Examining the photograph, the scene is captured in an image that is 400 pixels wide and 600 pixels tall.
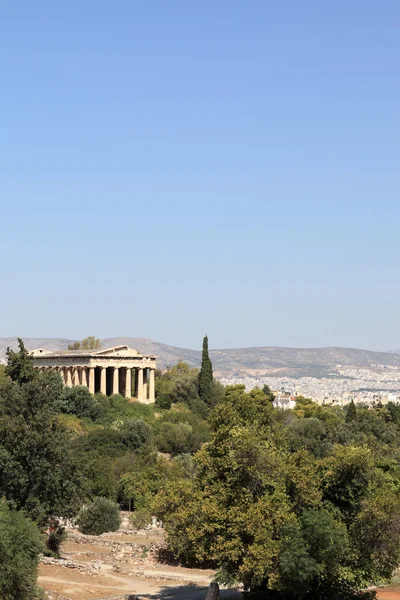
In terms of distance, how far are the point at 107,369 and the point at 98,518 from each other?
4837cm

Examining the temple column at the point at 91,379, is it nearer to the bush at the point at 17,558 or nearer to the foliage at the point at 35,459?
the foliage at the point at 35,459

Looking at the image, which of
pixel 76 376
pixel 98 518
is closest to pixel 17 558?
pixel 98 518

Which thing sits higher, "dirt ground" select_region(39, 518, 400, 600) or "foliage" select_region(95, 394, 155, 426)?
"foliage" select_region(95, 394, 155, 426)

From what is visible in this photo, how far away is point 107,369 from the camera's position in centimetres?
11044

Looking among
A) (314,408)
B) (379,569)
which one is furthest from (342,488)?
(314,408)

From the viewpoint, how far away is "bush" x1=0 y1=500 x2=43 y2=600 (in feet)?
126

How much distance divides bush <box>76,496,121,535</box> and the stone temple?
41.8 meters

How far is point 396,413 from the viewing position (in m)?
124

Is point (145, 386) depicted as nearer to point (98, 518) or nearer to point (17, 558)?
point (98, 518)

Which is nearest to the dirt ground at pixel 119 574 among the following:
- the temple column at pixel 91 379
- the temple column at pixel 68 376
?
the temple column at pixel 91 379

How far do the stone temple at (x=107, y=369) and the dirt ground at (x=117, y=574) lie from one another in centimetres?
4841

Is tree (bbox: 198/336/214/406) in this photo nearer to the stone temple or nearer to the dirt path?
the stone temple

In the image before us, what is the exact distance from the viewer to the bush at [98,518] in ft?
204

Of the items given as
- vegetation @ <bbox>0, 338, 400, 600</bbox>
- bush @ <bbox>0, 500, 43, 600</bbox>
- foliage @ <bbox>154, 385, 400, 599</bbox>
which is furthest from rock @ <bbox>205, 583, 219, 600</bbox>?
bush @ <bbox>0, 500, 43, 600</bbox>
